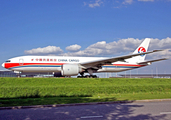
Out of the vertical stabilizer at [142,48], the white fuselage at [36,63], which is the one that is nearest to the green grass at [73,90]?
the white fuselage at [36,63]

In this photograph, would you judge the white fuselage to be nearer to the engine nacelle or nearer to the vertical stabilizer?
the engine nacelle

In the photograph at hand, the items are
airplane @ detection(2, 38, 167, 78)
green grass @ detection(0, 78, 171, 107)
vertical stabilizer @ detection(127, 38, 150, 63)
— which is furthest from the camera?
vertical stabilizer @ detection(127, 38, 150, 63)

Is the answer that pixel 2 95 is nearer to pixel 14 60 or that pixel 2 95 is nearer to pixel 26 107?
pixel 26 107

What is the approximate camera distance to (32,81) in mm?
19891

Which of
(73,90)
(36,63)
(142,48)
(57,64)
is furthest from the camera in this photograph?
(142,48)

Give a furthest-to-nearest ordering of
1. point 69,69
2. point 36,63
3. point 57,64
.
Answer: point 57,64, point 36,63, point 69,69

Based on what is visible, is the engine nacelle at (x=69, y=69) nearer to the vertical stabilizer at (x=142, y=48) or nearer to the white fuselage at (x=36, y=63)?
the white fuselage at (x=36, y=63)

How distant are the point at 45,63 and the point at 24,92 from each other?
461 inches

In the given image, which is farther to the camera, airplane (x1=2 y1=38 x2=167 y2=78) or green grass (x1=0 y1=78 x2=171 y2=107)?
airplane (x1=2 y1=38 x2=167 y2=78)

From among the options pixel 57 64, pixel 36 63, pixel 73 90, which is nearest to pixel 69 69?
pixel 57 64

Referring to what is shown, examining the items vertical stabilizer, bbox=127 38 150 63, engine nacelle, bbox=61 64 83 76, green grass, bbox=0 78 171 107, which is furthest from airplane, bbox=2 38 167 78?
vertical stabilizer, bbox=127 38 150 63

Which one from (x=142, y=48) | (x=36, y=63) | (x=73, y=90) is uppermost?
(x=142, y=48)

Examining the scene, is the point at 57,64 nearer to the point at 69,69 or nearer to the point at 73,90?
the point at 69,69

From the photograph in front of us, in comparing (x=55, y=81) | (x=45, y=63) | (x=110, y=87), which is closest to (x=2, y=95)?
(x=55, y=81)
